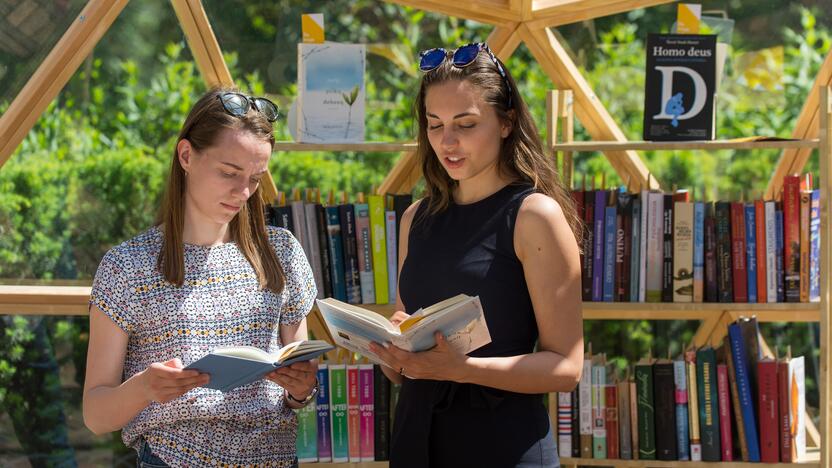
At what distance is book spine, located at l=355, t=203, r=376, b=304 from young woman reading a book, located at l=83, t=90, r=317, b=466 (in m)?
1.11

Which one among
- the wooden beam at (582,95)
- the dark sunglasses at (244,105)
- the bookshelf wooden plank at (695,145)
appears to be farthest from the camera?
the wooden beam at (582,95)

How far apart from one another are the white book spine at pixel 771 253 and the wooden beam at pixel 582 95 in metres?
0.65

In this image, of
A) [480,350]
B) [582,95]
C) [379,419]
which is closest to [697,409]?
[379,419]

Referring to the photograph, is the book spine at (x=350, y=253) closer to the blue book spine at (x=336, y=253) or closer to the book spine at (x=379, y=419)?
the blue book spine at (x=336, y=253)

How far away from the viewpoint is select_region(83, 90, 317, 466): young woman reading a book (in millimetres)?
2238

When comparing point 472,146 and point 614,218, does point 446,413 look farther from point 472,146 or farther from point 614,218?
point 614,218

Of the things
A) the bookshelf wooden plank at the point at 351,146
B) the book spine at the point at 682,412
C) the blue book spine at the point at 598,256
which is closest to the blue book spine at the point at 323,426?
the bookshelf wooden plank at the point at 351,146

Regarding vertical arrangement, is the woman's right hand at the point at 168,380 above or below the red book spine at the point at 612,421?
above

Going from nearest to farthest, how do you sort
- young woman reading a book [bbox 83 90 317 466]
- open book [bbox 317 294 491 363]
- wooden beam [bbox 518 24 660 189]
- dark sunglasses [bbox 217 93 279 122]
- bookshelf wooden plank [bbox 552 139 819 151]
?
open book [bbox 317 294 491 363] < young woman reading a book [bbox 83 90 317 466] < dark sunglasses [bbox 217 93 279 122] < bookshelf wooden plank [bbox 552 139 819 151] < wooden beam [bbox 518 24 660 189]

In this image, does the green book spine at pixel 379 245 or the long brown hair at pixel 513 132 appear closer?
the long brown hair at pixel 513 132

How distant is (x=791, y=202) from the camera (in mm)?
3439

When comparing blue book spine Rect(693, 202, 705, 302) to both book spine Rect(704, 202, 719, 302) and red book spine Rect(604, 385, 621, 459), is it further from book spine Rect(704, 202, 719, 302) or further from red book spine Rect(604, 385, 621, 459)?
red book spine Rect(604, 385, 621, 459)

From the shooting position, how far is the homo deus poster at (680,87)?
11.4 ft

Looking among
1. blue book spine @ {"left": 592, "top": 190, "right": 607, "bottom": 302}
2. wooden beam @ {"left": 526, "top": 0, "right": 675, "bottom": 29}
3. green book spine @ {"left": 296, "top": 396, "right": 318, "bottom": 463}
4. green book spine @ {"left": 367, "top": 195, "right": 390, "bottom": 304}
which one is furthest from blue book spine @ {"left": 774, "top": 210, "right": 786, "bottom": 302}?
green book spine @ {"left": 296, "top": 396, "right": 318, "bottom": 463}
